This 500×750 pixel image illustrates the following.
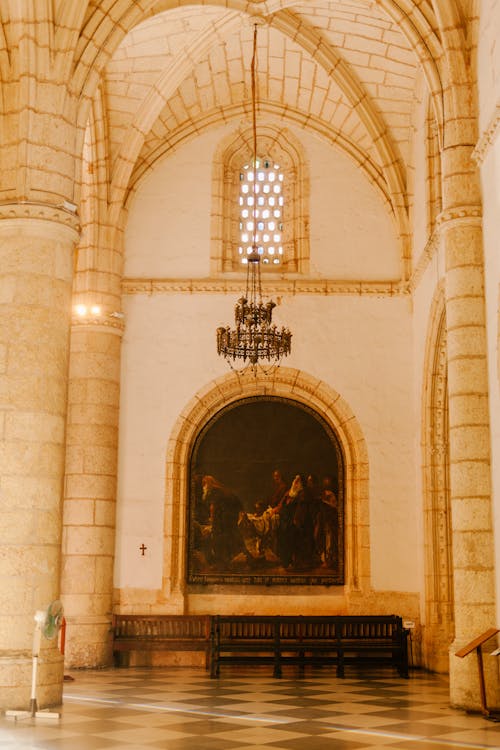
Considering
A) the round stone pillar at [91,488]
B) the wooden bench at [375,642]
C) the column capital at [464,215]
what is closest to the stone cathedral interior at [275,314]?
the round stone pillar at [91,488]

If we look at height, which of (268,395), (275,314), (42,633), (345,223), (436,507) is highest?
(345,223)

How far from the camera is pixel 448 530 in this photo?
13.6 m

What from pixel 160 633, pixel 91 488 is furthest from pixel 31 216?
pixel 160 633

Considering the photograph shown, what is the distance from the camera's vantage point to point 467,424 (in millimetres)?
9828

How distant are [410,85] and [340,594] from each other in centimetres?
764

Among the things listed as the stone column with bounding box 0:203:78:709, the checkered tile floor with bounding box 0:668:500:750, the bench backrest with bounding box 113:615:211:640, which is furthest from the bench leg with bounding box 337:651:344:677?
the stone column with bounding box 0:203:78:709

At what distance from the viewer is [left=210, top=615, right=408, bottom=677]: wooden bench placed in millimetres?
12633

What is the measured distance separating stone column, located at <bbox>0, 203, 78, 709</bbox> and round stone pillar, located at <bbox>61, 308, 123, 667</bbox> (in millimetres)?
4882

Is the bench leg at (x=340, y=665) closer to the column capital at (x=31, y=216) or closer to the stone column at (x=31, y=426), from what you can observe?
the stone column at (x=31, y=426)

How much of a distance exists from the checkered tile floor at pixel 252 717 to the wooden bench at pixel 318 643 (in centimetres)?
37

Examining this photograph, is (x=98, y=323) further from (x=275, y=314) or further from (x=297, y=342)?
(x=297, y=342)

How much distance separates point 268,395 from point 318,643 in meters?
3.99

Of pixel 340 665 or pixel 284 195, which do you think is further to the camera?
pixel 284 195

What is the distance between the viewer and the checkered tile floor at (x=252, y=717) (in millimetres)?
7293
